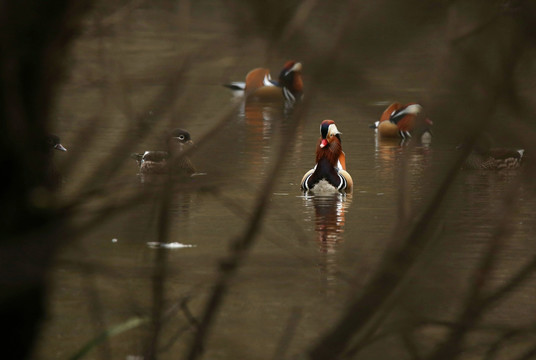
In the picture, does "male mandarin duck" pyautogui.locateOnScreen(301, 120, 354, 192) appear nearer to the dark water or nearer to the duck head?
the duck head

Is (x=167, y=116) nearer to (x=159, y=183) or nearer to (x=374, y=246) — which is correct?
(x=159, y=183)

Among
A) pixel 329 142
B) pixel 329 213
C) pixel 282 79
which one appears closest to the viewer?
pixel 282 79

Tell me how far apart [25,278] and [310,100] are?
13.6 inches

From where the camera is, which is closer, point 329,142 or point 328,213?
point 328,213

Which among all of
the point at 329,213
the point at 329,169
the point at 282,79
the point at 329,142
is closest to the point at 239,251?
the point at 282,79

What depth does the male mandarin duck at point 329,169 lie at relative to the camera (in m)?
12.4

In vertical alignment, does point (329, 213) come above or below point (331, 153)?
below

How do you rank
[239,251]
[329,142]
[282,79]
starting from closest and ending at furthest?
1. [239,251]
2. [282,79]
3. [329,142]

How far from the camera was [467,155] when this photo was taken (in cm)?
116

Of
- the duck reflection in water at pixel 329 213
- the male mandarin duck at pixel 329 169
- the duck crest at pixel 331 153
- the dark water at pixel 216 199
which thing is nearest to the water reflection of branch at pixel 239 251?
the dark water at pixel 216 199

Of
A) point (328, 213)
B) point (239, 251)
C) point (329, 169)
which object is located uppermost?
point (239, 251)

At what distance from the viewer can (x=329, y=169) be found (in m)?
12.1

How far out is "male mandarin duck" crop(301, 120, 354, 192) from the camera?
Result: 12375 millimetres

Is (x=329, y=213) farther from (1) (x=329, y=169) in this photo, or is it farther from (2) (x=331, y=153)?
(2) (x=331, y=153)
